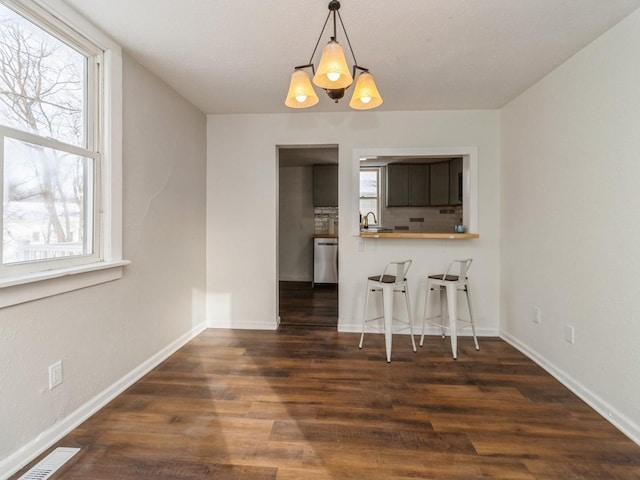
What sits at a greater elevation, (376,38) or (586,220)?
(376,38)

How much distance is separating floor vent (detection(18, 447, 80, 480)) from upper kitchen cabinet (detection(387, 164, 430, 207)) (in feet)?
16.3

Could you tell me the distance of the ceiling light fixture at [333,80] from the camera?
1.45 m

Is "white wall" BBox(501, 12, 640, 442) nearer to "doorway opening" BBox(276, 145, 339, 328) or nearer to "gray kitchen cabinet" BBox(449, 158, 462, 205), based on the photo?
"gray kitchen cabinet" BBox(449, 158, 462, 205)

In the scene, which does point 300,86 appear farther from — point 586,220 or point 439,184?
point 439,184

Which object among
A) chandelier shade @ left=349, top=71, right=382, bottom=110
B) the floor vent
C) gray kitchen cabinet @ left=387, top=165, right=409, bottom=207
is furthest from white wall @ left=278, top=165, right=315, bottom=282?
the floor vent

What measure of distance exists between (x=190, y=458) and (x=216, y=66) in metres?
2.51

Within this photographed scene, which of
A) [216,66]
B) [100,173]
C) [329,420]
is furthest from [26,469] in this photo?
[216,66]

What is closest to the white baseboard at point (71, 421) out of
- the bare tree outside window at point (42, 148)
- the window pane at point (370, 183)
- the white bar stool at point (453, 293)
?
the bare tree outside window at point (42, 148)

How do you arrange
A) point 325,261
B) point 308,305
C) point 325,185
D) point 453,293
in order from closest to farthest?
point 453,293, point 308,305, point 325,261, point 325,185

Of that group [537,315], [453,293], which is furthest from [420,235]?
[537,315]

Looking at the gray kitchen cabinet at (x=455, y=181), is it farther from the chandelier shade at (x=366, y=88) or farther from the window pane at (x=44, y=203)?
the window pane at (x=44, y=203)

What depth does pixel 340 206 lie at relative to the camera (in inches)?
133

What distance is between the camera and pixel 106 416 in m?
1.89

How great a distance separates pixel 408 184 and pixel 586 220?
11.4 feet
